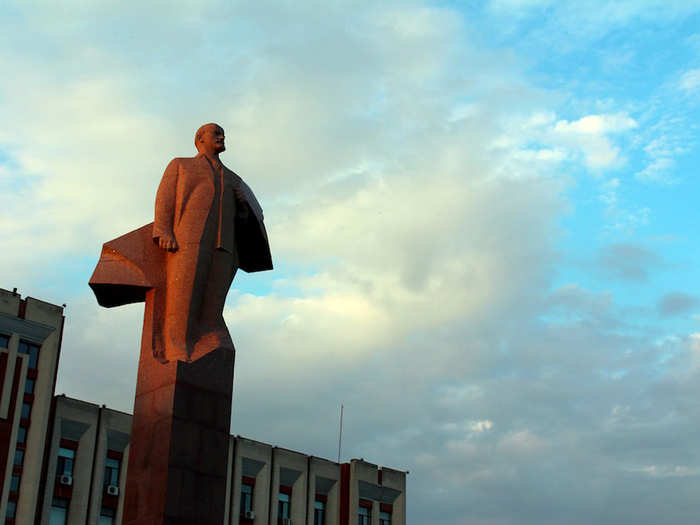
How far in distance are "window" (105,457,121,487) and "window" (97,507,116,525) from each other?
1111mm

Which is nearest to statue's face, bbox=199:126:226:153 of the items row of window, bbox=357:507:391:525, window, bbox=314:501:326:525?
window, bbox=314:501:326:525

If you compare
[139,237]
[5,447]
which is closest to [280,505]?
[5,447]

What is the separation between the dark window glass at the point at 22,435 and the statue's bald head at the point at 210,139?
26828 mm

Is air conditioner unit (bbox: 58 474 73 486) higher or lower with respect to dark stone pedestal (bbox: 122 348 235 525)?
higher

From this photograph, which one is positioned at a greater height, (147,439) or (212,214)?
(212,214)

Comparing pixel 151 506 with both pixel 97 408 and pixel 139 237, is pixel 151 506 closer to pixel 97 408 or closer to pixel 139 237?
pixel 139 237

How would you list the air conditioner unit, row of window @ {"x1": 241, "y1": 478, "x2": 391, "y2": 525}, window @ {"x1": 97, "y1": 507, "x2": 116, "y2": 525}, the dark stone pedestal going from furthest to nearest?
row of window @ {"x1": 241, "y1": 478, "x2": 391, "y2": 525}, window @ {"x1": 97, "y1": 507, "x2": 116, "y2": 525}, the air conditioner unit, the dark stone pedestal

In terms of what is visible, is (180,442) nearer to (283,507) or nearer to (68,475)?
(68,475)

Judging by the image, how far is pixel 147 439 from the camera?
1405cm

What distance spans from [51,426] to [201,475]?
28.6m

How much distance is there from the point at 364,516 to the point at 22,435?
19.0 metres

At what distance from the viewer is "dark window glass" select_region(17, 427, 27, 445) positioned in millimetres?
39219

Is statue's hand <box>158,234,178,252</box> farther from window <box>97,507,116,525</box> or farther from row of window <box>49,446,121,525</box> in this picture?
window <box>97,507,116,525</box>

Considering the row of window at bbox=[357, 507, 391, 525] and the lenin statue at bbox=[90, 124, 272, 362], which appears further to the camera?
the row of window at bbox=[357, 507, 391, 525]
